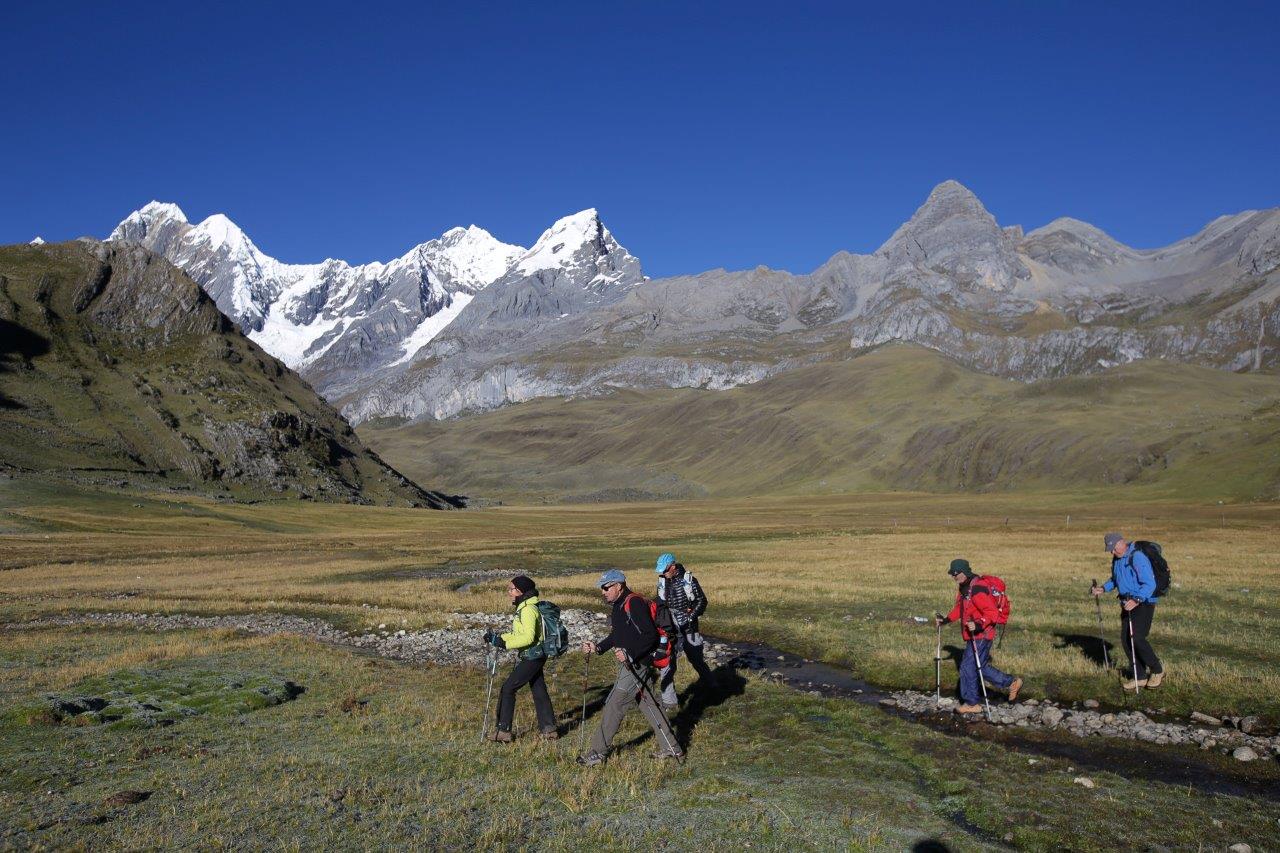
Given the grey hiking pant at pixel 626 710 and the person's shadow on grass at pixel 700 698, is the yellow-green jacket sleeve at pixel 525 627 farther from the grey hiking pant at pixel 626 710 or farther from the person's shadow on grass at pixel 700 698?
the person's shadow on grass at pixel 700 698

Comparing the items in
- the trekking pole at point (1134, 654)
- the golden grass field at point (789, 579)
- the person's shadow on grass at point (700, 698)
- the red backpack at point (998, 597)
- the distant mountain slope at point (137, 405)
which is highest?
the distant mountain slope at point (137, 405)

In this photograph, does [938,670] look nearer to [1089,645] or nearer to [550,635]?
[1089,645]

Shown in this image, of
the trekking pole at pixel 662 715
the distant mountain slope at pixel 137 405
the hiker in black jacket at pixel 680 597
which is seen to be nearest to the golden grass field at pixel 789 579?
the hiker in black jacket at pixel 680 597

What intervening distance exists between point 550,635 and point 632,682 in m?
1.99

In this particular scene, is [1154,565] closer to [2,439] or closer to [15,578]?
[15,578]

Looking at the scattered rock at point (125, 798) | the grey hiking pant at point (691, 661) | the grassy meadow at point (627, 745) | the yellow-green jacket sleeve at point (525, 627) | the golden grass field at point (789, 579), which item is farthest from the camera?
the golden grass field at point (789, 579)

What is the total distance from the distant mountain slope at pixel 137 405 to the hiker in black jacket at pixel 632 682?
141006 millimetres

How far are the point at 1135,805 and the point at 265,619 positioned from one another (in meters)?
33.4

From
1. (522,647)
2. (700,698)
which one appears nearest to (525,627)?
(522,647)

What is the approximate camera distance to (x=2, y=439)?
429 feet

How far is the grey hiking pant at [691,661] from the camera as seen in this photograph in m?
18.2

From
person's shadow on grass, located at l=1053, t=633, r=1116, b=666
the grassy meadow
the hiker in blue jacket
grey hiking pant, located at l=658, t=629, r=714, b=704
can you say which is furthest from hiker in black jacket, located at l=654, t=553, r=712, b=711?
person's shadow on grass, located at l=1053, t=633, r=1116, b=666

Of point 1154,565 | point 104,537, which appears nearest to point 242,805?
point 1154,565

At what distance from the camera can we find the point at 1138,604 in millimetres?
19297
